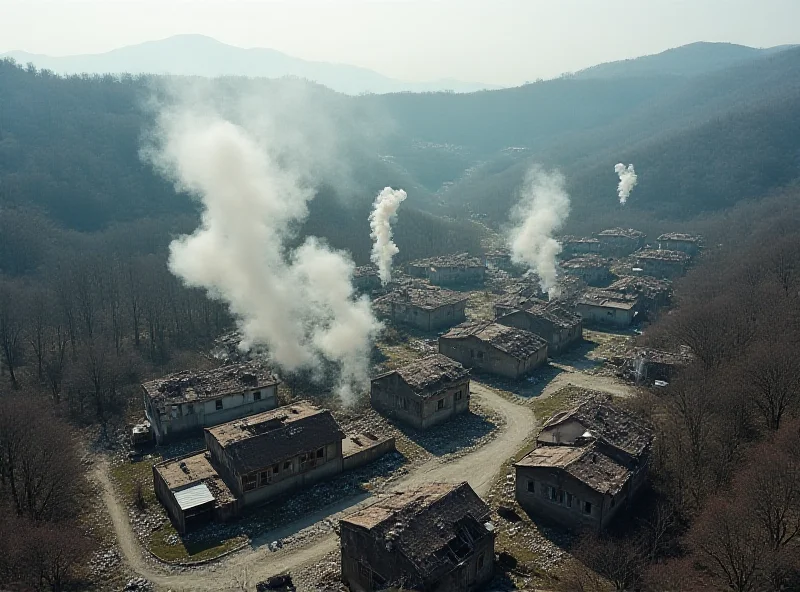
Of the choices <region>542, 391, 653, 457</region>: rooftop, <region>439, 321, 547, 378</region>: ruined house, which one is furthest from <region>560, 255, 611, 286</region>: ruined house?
<region>542, 391, 653, 457</region>: rooftop

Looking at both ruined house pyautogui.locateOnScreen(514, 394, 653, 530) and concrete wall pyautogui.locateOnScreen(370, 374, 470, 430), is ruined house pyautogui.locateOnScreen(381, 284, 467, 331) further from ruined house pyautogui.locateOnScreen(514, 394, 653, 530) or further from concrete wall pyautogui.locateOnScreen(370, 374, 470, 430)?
ruined house pyautogui.locateOnScreen(514, 394, 653, 530)

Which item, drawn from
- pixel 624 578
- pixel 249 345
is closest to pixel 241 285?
pixel 249 345

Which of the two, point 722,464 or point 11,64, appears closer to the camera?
point 722,464

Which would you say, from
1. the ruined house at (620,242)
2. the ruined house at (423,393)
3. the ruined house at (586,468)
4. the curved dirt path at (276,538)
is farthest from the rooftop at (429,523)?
the ruined house at (620,242)

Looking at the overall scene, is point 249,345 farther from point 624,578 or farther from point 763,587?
point 763,587

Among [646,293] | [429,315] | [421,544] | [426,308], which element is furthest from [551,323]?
[421,544]

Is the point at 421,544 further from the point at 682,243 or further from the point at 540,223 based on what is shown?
the point at 682,243
